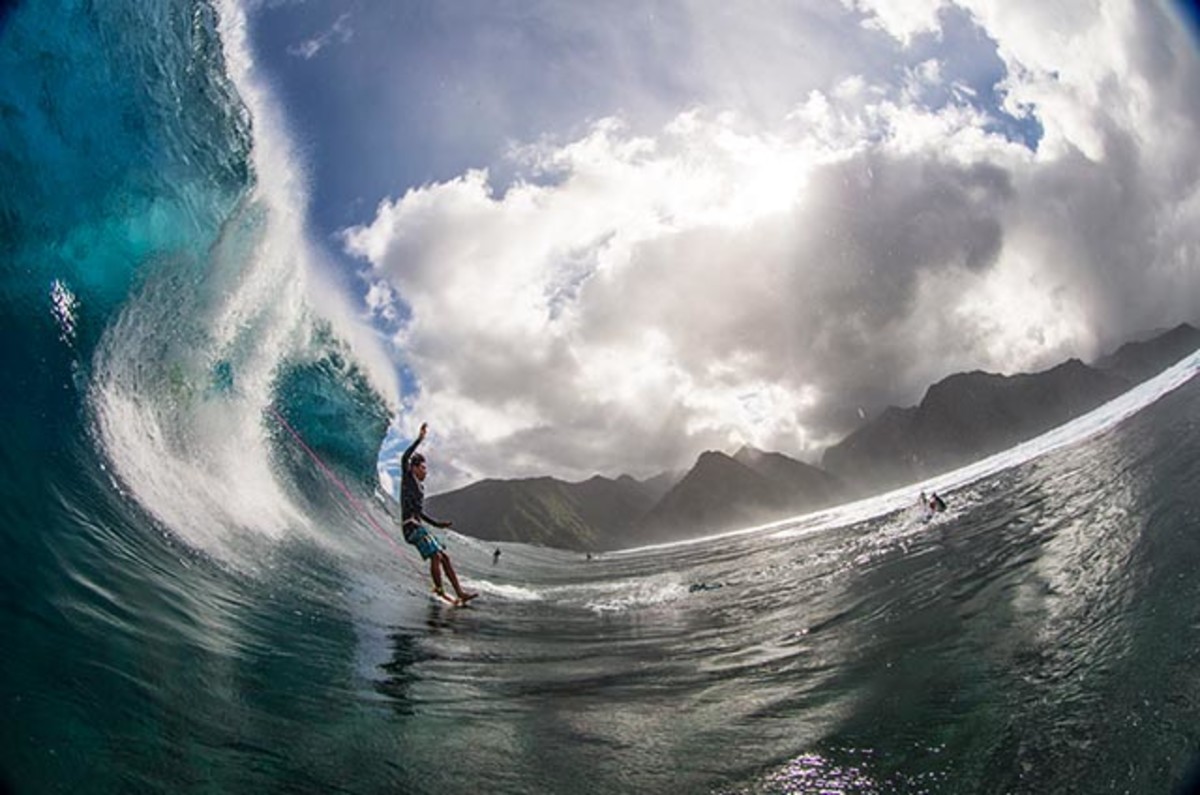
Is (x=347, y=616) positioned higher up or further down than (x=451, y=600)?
further down

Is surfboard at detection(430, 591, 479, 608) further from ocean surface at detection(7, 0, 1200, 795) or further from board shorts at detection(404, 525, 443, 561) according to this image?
board shorts at detection(404, 525, 443, 561)

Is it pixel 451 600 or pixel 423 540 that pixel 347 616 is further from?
pixel 451 600

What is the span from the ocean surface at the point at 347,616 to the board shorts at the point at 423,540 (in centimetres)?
119

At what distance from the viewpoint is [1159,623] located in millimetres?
4090

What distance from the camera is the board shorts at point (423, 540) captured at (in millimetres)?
10703

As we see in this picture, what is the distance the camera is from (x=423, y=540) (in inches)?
422

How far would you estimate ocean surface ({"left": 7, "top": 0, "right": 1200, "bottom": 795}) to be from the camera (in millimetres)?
3277

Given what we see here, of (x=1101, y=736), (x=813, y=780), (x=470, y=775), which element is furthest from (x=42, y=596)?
(x=1101, y=736)

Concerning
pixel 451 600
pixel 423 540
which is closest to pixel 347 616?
pixel 423 540

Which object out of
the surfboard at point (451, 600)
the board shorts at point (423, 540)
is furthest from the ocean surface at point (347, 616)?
the board shorts at point (423, 540)

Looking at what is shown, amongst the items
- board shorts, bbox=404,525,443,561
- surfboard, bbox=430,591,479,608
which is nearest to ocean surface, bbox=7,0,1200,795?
surfboard, bbox=430,591,479,608

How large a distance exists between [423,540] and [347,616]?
2.45 meters

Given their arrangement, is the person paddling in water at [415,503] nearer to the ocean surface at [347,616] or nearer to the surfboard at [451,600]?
the surfboard at [451,600]

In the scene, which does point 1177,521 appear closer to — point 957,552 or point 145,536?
point 957,552
